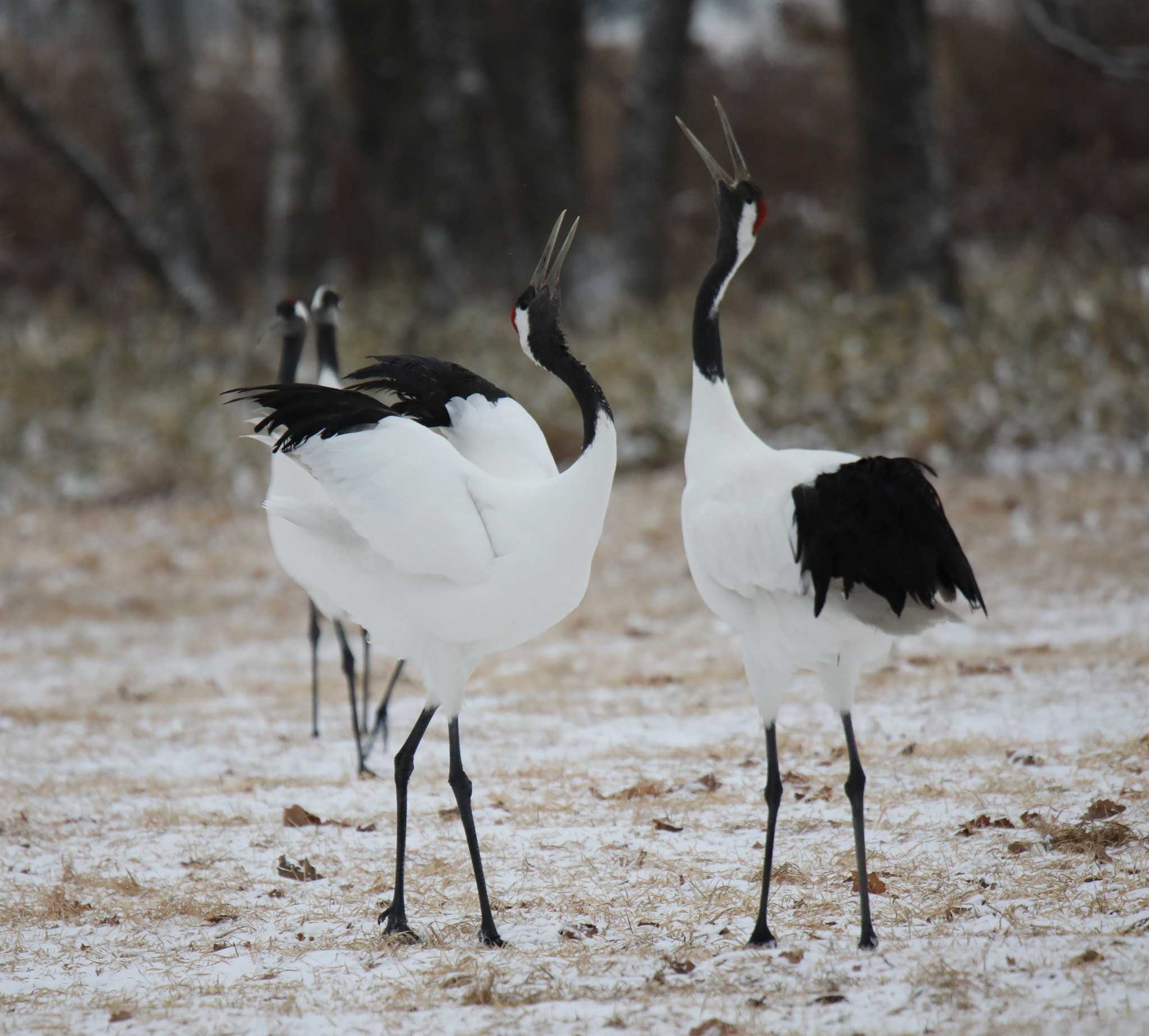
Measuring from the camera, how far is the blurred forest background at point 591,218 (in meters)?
10.9

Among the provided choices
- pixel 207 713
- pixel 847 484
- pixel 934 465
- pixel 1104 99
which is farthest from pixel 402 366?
pixel 1104 99

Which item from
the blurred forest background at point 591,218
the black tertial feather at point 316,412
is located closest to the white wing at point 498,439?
the black tertial feather at point 316,412

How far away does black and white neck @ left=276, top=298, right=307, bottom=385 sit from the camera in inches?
260

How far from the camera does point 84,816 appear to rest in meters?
4.89

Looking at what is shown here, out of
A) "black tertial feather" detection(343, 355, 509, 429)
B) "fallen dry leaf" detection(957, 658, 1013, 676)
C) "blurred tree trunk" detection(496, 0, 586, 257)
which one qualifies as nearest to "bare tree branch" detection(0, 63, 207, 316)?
"blurred tree trunk" detection(496, 0, 586, 257)

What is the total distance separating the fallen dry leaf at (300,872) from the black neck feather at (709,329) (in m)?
1.85

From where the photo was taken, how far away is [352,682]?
5.66 metres

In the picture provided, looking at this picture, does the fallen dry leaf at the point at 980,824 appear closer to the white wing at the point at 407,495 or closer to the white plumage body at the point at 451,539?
the white plumage body at the point at 451,539

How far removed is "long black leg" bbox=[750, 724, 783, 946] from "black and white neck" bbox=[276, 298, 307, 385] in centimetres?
366

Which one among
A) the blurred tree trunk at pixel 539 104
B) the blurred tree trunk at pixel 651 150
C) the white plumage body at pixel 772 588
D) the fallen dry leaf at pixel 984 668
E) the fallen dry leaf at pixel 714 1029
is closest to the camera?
the fallen dry leaf at pixel 714 1029

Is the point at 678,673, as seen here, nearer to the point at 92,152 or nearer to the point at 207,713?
the point at 207,713

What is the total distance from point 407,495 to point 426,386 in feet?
2.53

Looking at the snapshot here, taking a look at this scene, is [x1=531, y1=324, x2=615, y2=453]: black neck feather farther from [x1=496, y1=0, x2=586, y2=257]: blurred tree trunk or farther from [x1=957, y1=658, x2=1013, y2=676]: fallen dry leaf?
[x1=496, y1=0, x2=586, y2=257]: blurred tree trunk

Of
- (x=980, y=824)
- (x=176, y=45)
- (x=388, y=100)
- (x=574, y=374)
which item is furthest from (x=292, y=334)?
(x=176, y=45)
